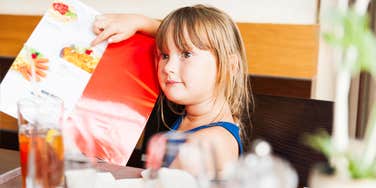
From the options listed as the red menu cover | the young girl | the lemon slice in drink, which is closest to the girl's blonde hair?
the young girl

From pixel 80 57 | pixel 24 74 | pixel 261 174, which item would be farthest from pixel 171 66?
pixel 261 174

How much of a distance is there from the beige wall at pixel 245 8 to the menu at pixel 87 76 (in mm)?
520

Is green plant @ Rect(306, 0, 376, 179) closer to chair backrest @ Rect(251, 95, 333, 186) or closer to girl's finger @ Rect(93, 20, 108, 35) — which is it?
chair backrest @ Rect(251, 95, 333, 186)

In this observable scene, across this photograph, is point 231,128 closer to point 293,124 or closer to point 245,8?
point 293,124

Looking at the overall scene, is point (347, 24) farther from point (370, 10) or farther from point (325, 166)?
point (370, 10)

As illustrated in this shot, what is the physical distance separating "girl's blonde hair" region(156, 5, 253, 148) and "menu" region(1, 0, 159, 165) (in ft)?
0.44

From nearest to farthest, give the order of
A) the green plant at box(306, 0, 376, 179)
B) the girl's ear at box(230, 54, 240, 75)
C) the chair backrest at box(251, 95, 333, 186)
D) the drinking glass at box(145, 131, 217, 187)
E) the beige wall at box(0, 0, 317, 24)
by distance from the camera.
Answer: the green plant at box(306, 0, 376, 179) → the drinking glass at box(145, 131, 217, 187) → the chair backrest at box(251, 95, 333, 186) → the girl's ear at box(230, 54, 240, 75) → the beige wall at box(0, 0, 317, 24)

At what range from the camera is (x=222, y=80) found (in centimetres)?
120

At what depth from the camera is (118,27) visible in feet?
4.21

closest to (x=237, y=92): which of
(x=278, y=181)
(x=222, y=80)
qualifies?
(x=222, y=80)

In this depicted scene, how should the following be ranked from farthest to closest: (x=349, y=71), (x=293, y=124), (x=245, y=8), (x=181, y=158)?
(x=245, y=8) → (x=293, y=124) → (x=181, y=158) → (x=349, y=71)

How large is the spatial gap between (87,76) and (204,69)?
0.35m

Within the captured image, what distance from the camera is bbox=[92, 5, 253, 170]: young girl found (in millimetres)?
1137

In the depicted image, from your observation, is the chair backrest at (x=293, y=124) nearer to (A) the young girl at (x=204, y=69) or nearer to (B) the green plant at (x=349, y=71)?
(A) the young girl at (x=204, y=69)
